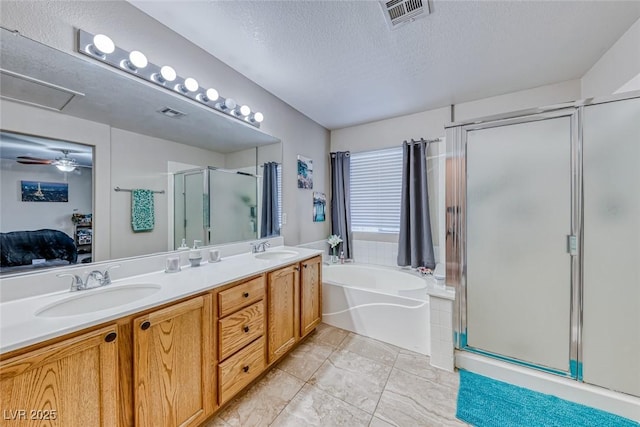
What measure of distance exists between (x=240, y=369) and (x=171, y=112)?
1.79 m

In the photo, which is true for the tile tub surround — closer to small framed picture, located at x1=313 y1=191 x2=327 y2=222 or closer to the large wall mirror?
small framed picture, located at x1=313 y1=191 x2=327 y2=222

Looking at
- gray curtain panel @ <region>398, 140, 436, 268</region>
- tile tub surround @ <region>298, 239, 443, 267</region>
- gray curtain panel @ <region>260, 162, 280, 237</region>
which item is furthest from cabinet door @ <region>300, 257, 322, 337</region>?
gray curtain panel @ <region>398, 140, 436, 268</region>

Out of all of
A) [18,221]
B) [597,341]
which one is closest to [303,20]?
[18,221]

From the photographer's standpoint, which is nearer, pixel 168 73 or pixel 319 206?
pixel 168 73

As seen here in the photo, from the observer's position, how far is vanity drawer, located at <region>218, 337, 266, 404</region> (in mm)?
1353

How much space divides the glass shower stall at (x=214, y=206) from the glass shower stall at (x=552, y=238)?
5.99 feet

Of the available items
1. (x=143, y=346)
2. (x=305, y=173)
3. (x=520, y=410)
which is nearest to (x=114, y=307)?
(x=143, y=346)

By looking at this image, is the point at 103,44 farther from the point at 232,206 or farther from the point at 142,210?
the point at 232,206

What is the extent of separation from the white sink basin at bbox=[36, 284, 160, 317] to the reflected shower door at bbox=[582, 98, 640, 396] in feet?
8.78

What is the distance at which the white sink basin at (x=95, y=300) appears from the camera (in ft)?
3.50

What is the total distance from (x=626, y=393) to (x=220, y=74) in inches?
141

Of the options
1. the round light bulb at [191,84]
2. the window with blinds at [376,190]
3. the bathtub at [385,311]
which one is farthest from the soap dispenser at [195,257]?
the window with blinds at [376,190]

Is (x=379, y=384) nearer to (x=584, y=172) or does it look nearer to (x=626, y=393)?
(x=626, y=393)

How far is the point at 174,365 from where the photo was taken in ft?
3.71
